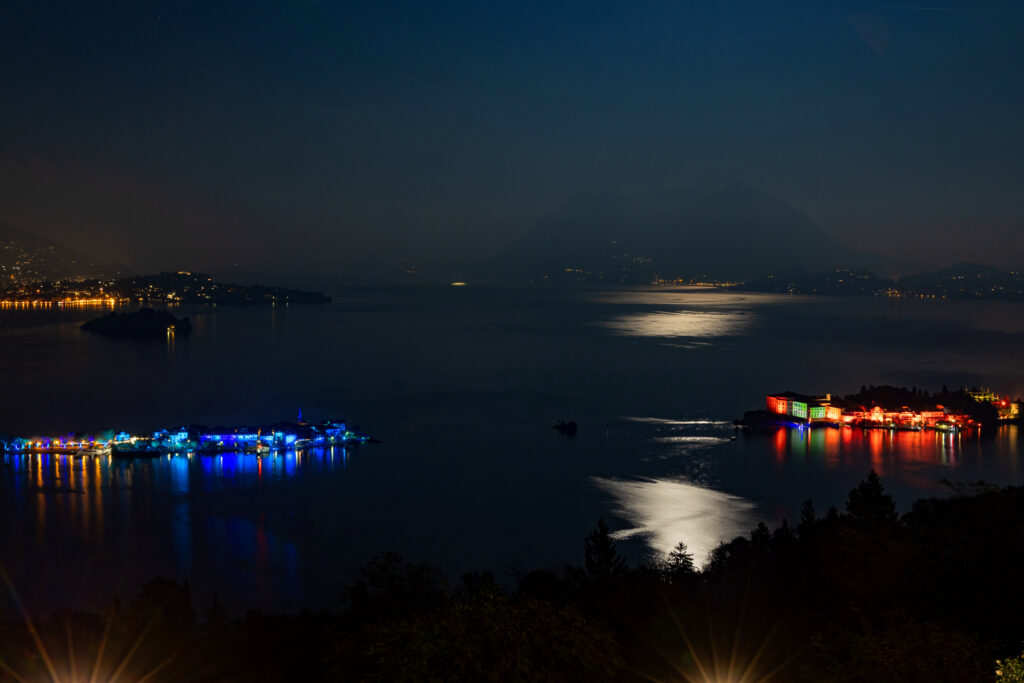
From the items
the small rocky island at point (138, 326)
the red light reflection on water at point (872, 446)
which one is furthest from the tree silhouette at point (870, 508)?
the small rocky island at point (138, 326)

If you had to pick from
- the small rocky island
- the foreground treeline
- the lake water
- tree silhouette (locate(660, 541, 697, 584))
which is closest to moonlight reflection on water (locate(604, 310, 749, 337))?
the lake water

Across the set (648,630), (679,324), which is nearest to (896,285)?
(679,324)

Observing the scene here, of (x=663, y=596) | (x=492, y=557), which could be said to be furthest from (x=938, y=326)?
(x=663, y=596)

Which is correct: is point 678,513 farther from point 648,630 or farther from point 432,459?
point 648,630

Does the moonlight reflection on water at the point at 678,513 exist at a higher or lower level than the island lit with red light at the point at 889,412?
lower

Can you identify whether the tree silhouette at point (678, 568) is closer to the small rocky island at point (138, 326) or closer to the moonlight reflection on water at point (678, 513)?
the moonlight reflection on water at point (678, 513)

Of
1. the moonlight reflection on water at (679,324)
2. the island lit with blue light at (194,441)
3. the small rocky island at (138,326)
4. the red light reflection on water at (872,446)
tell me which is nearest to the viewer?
the red light reflection on water at (872,446)

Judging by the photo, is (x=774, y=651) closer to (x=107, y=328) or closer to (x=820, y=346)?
(x=820, y=346)
